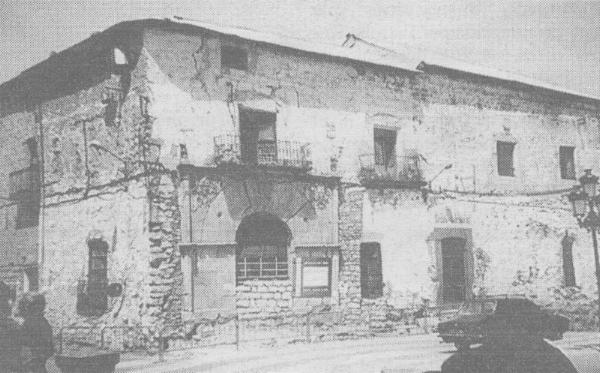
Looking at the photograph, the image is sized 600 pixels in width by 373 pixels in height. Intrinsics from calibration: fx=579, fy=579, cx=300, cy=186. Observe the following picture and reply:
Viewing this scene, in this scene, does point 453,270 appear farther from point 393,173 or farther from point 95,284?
point 95,284

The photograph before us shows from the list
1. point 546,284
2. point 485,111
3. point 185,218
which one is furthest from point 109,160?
point 546,284

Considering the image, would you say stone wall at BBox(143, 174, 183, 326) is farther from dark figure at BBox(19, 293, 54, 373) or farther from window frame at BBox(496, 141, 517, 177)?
window frame at BBox(496, 141, 517, 177)

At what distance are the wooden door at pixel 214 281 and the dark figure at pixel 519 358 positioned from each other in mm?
10773

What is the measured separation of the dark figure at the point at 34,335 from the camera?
22.5 feet

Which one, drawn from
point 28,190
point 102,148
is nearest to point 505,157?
point 102,148

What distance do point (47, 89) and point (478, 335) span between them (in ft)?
46.1

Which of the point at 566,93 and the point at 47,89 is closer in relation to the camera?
the point at 47,89

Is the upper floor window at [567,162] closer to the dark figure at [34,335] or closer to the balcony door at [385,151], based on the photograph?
the balcony door at [385,151]

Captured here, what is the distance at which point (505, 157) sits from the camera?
68.7 feet

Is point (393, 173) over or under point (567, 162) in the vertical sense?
under

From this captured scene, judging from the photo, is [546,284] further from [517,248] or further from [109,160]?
[109,160]

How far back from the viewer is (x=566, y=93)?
21984 mm

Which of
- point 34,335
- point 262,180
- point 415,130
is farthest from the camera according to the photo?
point 415,130

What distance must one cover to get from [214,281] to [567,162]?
14948 millimetres
